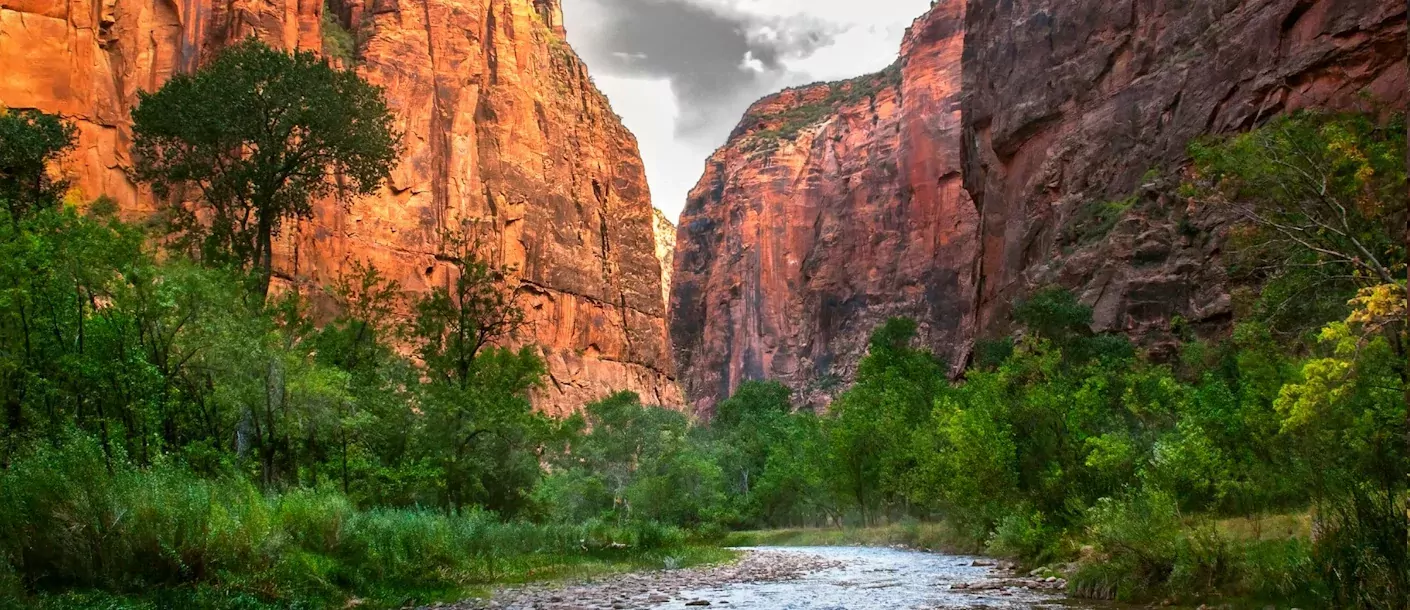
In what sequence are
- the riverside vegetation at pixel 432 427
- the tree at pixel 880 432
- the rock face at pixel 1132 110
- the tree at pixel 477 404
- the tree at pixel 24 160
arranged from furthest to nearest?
the rock face at pixel 1132 110 < the tree at pixel 880 432 < the tree at pixel 24 160 < the tree at pixel 477 404 < the riverside vegetation at pixel 432 427

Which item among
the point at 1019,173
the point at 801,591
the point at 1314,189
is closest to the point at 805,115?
the point at 1019,173

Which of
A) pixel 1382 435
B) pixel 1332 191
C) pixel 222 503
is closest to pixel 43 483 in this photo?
pixel 222 503

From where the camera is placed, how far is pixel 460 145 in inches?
3243

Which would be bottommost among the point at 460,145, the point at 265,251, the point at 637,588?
the point at 637,588

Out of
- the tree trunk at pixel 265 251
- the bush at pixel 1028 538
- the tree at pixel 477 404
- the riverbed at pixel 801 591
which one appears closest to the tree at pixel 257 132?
the tree trunk at pixel 265 251

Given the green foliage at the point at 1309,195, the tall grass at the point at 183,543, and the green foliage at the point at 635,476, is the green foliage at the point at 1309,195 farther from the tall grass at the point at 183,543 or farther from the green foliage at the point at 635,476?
the green foliage at the point at 635,476

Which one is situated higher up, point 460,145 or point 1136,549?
point 460,145

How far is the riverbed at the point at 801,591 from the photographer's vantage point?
13.7 meters

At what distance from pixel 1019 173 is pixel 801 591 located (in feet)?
193

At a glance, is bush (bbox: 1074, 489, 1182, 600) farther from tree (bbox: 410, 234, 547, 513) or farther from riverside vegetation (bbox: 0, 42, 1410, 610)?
tree (bbox: 410, 234, 547, 513)

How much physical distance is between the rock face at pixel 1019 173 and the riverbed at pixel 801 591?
25480 mm

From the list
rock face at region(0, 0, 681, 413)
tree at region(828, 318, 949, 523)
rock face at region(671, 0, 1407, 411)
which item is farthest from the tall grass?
rock face at region(0, 0, 681, 413)

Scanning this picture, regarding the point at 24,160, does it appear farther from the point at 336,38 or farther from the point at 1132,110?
the point at 1132,110

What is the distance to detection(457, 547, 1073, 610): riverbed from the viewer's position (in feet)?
44.8
